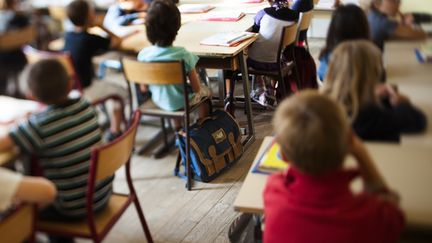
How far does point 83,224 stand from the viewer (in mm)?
1333

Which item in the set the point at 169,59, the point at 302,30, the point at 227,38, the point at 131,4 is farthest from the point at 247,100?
the point at 131,4

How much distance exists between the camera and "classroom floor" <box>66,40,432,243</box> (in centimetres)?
175

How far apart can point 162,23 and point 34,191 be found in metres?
0.99

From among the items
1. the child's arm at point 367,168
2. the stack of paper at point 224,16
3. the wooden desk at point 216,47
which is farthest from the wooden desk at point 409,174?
the stack of paper at point 224,16

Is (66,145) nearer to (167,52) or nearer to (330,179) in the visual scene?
(330,179)

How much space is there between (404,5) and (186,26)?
1698 millimetres

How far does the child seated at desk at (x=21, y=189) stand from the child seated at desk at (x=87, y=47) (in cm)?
23

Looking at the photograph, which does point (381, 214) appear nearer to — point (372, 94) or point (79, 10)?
point (372, 94)

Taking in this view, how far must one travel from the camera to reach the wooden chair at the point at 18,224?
102cm

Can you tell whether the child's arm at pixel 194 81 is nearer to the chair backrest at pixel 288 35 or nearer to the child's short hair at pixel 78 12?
the chair backrest at pixel 288 35

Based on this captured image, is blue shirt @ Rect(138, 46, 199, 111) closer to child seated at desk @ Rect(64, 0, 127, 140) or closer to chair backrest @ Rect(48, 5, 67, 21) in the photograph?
child seated at desk @ Rect(64, 0, 127, 140)

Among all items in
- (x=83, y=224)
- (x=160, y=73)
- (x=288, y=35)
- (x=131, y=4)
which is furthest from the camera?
(x=288, y=35)

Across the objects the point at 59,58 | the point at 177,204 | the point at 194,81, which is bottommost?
the point at 177,204

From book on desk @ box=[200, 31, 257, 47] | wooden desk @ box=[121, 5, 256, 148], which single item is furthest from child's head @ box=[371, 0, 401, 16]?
book on desk @ box=[200, 31, 257, 47]
